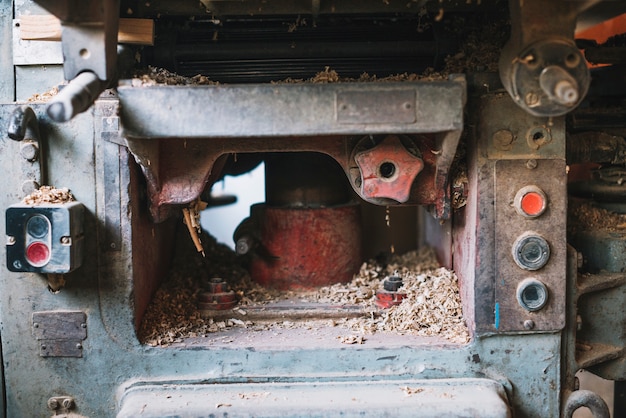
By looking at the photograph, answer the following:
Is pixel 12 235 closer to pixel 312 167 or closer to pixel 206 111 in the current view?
pixel 206 111

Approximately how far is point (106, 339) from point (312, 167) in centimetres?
89

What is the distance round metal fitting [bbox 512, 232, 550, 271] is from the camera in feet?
5.76

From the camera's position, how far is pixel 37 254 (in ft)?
5.52

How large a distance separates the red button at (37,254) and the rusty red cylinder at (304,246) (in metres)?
0.77

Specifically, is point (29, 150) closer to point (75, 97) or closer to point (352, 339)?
point (75, 97)

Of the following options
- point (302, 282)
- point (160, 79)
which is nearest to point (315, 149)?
point (160, 79)

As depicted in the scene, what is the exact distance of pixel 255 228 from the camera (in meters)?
2.27

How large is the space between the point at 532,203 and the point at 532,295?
0.25 metres

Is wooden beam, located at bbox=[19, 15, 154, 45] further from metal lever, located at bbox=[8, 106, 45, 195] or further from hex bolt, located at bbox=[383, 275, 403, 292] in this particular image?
hex bolt, located at bbox=[383, 275, 403, 292]

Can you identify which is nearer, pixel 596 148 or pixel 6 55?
pixel 6 55

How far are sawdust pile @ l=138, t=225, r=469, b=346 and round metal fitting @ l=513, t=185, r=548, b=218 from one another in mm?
378

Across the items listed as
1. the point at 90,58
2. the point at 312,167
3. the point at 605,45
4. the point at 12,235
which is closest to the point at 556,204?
the point at 605,45

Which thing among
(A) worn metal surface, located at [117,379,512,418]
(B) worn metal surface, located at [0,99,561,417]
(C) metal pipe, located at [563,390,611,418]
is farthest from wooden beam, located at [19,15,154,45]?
(C) metal pipe, located at [563,390,611,418]

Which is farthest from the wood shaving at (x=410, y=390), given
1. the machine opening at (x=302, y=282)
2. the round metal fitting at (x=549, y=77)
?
the round metal fitting at (x=549, y=77)
